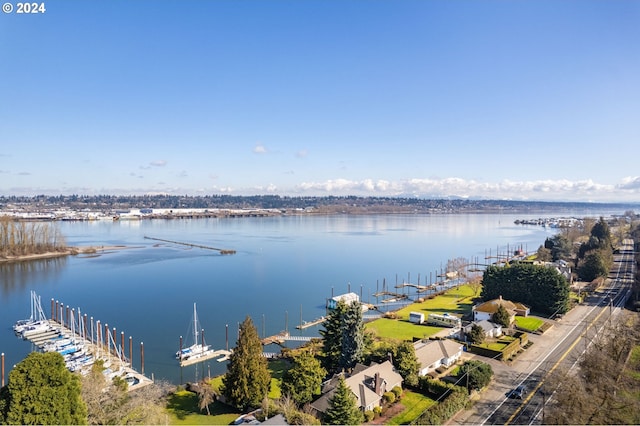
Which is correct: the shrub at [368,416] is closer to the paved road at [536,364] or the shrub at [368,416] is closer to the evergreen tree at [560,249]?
the paved road at [536,364]

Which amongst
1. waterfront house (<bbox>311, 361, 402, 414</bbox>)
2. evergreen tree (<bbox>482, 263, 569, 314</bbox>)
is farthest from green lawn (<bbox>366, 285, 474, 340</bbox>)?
waterfront house (<bbox>311, 361, 402, 414</bbox>)

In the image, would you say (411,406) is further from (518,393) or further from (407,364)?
(518,393)

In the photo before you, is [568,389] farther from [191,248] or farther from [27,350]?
[191,248]

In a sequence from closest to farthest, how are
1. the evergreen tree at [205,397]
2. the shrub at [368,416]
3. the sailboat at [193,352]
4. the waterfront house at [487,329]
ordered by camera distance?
the shrub at [368,416], the evergreen tree at [205,397], the sailboat at [193,352], the waterfront house at [487,329]

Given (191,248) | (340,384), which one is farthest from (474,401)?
(191,248)

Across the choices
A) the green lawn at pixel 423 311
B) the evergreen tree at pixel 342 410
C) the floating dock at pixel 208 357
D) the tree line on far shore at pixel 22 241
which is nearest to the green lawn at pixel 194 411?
the evergreen tree at pixel 342 410

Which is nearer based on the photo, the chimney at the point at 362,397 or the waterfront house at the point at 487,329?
the chimney at the point at 362,397
